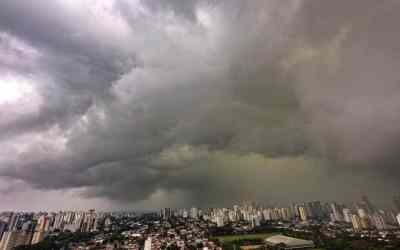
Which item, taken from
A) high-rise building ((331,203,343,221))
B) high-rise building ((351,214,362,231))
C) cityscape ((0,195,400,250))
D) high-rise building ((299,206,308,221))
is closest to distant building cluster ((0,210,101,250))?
cityscape ((0,195,400,250))

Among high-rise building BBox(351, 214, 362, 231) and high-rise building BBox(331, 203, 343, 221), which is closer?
high-rise building BBox(351, 214, 362, 231)

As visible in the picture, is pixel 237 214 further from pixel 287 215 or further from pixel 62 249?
pixel 62 249

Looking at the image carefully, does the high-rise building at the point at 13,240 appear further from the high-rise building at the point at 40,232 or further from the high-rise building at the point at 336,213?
the high-rise building at the point at 336,213

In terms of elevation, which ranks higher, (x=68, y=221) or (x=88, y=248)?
(x=68, y=221)

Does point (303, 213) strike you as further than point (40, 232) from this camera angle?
Yes

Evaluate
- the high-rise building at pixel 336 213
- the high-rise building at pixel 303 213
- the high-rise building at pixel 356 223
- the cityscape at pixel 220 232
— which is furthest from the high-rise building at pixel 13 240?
the high-rise building at pixel 336 213

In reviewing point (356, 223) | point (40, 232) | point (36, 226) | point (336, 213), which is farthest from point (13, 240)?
point (336, 213)

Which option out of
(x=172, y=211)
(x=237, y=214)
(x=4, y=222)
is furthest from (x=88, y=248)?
(x=172, y=211)

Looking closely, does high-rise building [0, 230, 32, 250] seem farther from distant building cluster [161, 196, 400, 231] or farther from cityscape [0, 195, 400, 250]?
distant building cluster [161, 196, 400, 231]

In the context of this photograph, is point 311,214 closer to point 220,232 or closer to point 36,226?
point 220,232
